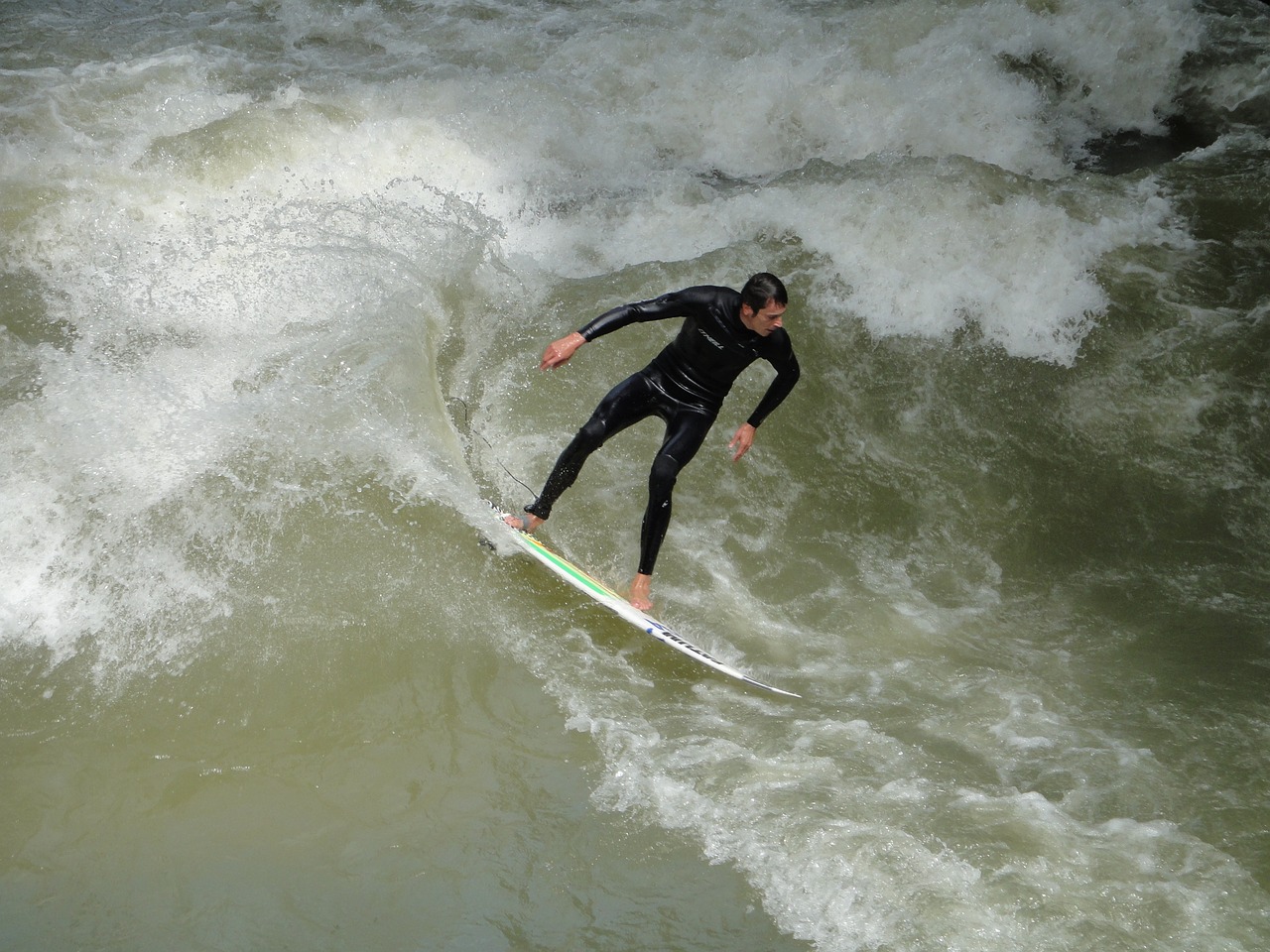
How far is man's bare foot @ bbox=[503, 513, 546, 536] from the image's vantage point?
5.16m

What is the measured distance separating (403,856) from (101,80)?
6.77 m

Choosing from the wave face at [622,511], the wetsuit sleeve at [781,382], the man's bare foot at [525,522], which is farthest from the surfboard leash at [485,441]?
the wetsuit sleeve at [781,382]

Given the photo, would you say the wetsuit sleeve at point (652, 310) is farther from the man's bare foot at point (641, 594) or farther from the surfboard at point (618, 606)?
the man's bare foot at point (641, 594)

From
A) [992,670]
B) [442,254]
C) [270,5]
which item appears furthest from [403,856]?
[270,5]

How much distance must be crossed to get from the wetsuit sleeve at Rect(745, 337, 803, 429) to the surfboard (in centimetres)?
100

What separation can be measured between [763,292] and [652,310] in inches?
21.4

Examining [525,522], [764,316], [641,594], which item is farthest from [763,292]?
[525,522]

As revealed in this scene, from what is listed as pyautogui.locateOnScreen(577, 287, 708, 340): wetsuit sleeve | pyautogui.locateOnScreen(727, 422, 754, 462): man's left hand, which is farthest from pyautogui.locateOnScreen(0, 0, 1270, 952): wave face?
pyautogui.locateOnScreen(577, 287, 708, 340): wetsuit sleeve

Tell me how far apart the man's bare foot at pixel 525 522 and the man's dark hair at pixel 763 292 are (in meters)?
1.38

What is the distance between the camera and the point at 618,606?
481cm

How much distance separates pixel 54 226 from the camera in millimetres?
6676

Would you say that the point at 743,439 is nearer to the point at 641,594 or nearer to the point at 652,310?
the point at 652,310

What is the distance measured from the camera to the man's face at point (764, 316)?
4.62 meters

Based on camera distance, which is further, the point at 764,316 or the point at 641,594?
the point at 641,594
